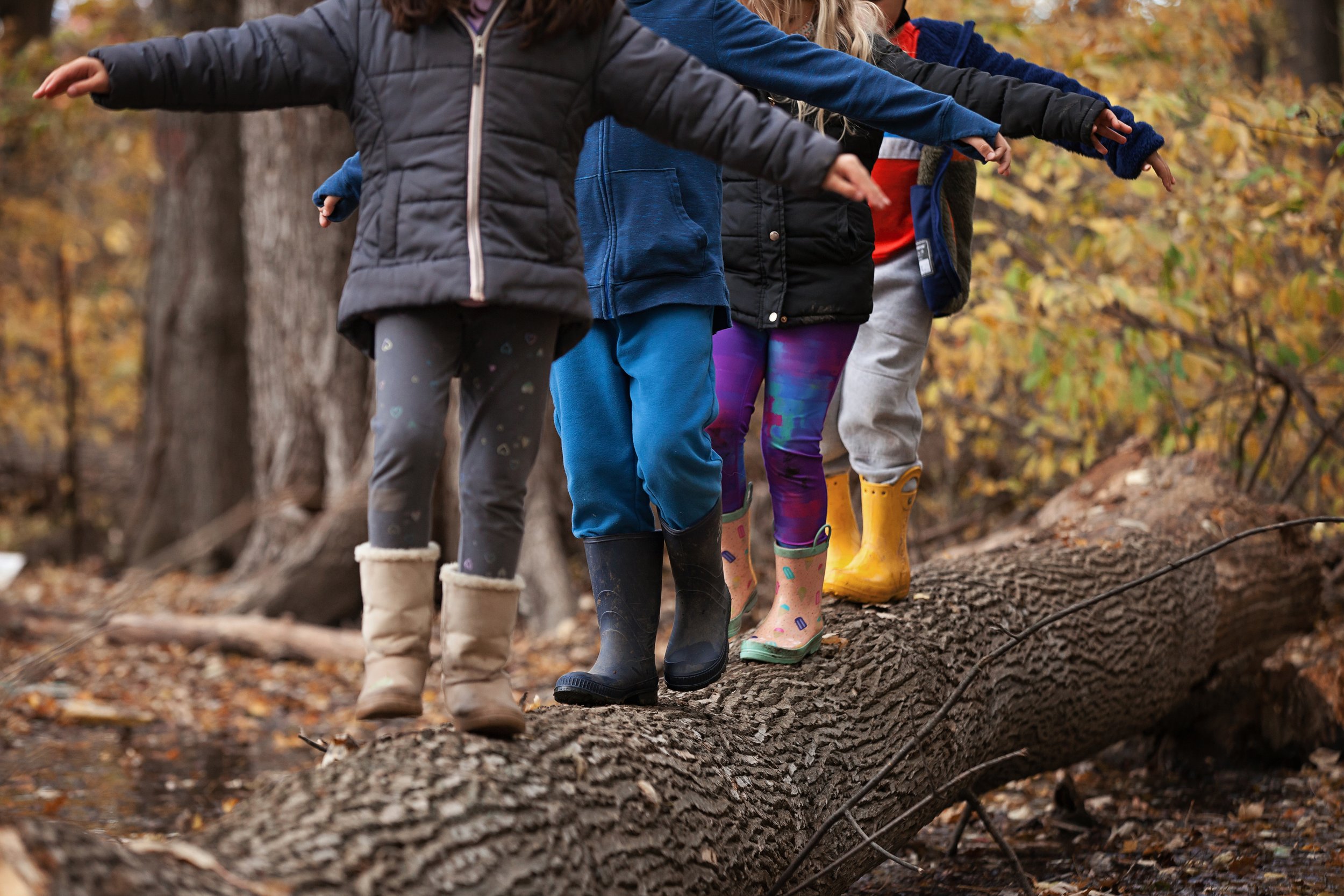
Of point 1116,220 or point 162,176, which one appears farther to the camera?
point 162,176

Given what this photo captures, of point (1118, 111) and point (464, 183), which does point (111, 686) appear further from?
point (1118, 111)

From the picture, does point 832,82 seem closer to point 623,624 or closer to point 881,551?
point 623,624

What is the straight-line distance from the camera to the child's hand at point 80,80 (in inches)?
82.5

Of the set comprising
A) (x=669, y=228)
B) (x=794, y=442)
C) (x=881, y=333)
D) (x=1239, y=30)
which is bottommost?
(x=794, y=442)

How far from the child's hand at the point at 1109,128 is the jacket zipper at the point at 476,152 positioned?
5.34ft

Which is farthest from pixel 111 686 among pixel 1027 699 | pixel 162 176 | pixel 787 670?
pixel 162 176

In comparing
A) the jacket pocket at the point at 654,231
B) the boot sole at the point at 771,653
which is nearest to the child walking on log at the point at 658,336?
the jacket pocket at the point at 654,231

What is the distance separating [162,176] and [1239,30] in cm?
942

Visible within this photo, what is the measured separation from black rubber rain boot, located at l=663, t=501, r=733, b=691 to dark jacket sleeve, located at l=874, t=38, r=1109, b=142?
51.4 inches

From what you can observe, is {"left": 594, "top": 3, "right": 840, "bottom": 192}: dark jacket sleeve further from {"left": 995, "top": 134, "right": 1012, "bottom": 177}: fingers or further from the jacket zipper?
{"left": 995, "top": 134, "right": 1012, "bottom": 177}: fingers

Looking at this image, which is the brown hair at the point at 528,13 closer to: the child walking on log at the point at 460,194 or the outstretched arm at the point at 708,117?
the child walking on log at the point at 460,194

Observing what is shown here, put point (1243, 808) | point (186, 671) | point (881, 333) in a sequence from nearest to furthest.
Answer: point (881, 333)
point (1243, 808)
point (186, 671)

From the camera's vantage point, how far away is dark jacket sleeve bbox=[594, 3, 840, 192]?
2.22 m

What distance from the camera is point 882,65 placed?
3285 millimetres
